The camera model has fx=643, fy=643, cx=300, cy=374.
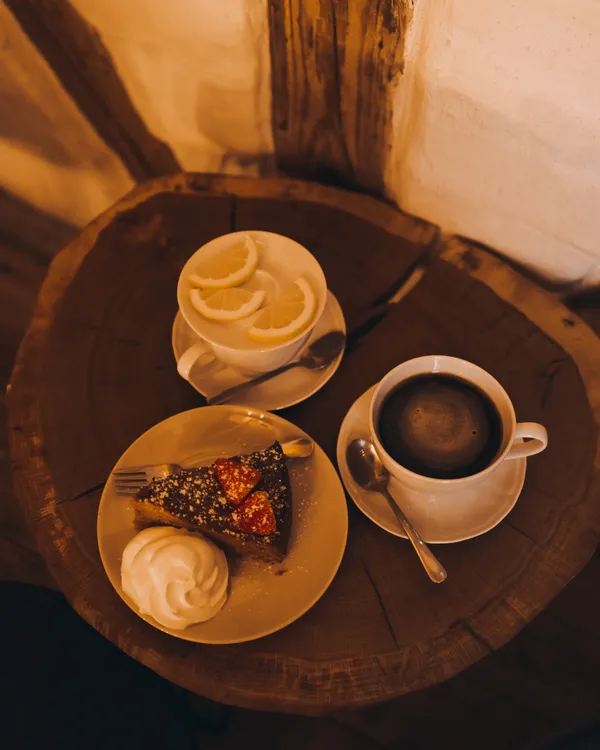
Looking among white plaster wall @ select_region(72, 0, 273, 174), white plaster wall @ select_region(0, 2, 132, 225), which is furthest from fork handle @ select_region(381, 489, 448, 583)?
white plaster wall @ select_region(0, 2, 132, 225)

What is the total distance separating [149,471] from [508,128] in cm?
85

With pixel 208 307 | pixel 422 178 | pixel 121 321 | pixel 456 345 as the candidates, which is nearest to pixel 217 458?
pixel 208 307

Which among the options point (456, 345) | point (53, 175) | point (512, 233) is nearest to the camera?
point (456, 345)

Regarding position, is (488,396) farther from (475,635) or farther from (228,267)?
(228,267)

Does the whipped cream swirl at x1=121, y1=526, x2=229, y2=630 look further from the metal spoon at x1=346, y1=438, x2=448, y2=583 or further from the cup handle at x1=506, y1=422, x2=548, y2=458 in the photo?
the cup handle at x1=506, y1=422, x2=548, y2=458

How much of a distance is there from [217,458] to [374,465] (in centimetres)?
27

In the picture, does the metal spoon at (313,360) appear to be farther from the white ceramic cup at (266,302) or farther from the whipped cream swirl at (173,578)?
the whipped cream swirl at (173,578)

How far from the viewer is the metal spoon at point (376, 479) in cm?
101

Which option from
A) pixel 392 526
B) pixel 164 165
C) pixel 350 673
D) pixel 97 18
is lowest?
pixel 350 673

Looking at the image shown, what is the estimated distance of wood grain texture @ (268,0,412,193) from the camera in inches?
44.1

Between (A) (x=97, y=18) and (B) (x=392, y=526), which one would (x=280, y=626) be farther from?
(A) (x=97, y=18)

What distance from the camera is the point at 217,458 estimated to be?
1113 mm

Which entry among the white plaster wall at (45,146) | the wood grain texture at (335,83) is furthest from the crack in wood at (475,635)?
the white plaster wall at (45,146)

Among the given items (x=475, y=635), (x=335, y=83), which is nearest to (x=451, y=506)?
(x=475, y=635)
